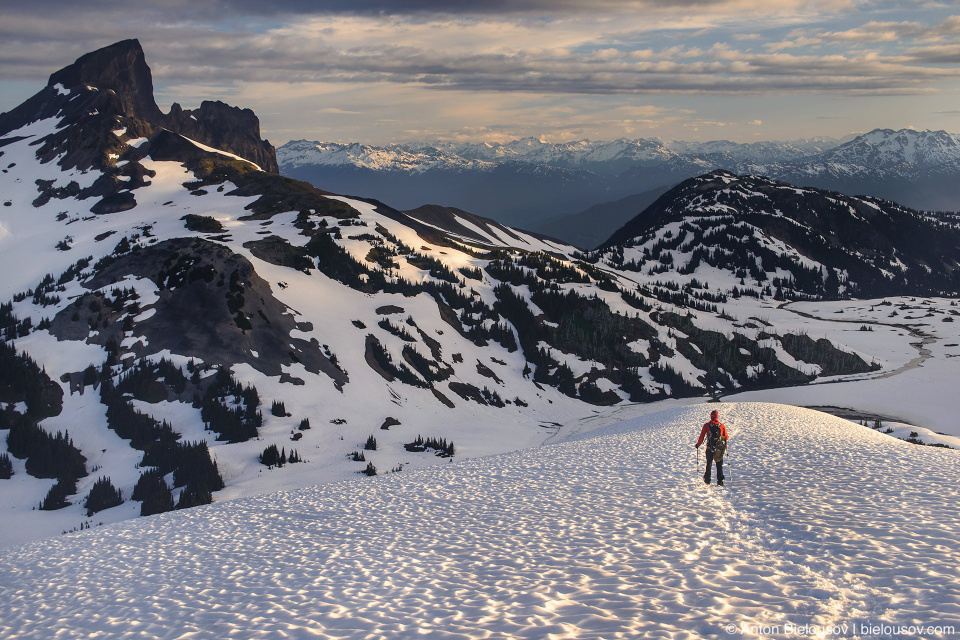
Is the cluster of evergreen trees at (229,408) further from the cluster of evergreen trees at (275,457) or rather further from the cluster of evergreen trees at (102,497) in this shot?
the cluster of evergreen trees at (102,497)

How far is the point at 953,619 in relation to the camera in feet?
38.6

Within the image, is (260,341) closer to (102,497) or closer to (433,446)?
(433,446)

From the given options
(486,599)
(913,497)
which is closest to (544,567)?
(486,599)

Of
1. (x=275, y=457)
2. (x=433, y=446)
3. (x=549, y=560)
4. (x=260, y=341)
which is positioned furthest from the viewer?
(x=260, y=341)

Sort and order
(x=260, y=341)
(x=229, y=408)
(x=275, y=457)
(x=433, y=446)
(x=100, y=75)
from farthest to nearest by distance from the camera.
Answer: (x=100, y=75)
(x=260, y=341)
(x=433, y=446)
(x=229, y=408)
(x=275, y=457)

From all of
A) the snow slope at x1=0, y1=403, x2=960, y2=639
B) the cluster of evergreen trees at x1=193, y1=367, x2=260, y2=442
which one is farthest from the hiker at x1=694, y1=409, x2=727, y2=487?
the cluster of evergreen trees at x1=193, y1=367, x2=260, y2=442

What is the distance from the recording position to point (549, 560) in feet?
59.1

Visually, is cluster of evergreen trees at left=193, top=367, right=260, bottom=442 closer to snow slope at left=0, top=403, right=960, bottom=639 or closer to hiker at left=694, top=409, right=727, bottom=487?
snow slope at left=0, top=403, right=960, bottom=639

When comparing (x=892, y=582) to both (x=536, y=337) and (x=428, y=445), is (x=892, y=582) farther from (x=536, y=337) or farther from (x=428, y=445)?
(x=536, y=337)

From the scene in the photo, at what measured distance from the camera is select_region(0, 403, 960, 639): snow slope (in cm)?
1342

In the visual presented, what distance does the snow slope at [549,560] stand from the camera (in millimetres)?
13422

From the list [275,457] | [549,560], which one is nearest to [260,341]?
[275,457]

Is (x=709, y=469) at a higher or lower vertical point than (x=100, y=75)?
lower

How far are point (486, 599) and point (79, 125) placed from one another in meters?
204
